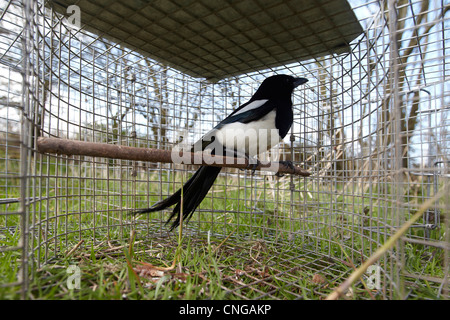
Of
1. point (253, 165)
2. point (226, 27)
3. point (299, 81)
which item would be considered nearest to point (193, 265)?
point (253, 165)

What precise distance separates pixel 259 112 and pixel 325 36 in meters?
0.62

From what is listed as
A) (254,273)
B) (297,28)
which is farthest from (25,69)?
(297,28)

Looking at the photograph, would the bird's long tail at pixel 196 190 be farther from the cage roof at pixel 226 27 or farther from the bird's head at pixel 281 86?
the cage roof at pixel 226 27

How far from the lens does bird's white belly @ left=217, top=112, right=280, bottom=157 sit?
1788mm

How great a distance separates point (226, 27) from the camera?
5.06ft

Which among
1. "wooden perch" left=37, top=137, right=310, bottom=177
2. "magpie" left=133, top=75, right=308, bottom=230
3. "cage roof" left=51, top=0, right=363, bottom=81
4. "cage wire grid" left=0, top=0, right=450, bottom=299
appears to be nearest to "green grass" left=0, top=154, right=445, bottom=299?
"cage wire grid" left=0, top=0, right=450, bottom=299

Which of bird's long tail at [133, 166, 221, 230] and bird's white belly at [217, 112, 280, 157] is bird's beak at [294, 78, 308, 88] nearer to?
bird's white belly at [217, 112, 280, 157]

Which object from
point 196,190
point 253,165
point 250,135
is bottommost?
point 196,190

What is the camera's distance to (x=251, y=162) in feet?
5.39

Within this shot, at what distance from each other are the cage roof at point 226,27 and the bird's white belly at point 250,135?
50 centimetres

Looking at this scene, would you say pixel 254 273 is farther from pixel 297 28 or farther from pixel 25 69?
pixel 297 28

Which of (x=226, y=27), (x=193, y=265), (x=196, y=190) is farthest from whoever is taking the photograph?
(x=196, y=190)

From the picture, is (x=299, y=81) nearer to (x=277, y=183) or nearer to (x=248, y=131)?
(x=248, y=131)

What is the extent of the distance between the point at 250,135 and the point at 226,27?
712 mm
